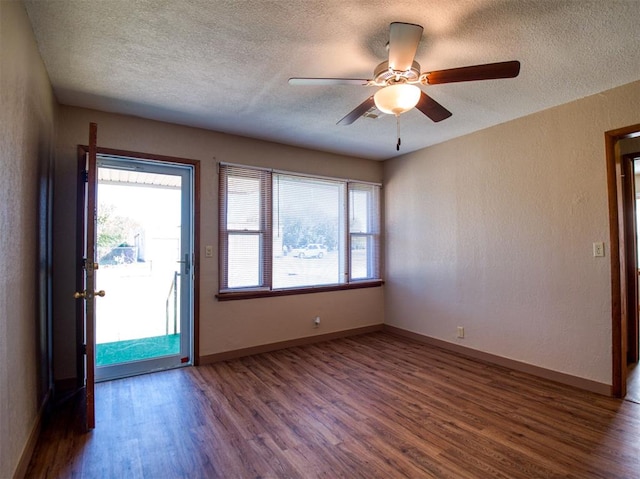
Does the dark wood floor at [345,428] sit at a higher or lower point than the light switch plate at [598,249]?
lower

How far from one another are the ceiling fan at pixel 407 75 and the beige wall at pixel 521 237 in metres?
1.52

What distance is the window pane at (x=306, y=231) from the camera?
13.6 feet

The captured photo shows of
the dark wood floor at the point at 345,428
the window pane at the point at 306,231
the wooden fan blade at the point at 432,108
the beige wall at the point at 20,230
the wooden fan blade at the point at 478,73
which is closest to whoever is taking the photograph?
the beige wall at the point at 20,230

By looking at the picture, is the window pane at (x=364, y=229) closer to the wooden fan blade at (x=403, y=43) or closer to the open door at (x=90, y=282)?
the wooden fan blade at (x=403, y=43)

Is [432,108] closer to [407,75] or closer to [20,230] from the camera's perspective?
[407,75]

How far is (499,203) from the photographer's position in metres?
3.53

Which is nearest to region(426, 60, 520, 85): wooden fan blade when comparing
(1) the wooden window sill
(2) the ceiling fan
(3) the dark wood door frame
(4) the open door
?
(2) the ceiling fan

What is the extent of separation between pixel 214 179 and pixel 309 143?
1241 mm

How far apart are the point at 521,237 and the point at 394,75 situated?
87.5 inches

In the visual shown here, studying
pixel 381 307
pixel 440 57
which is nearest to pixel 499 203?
pixel 440 57

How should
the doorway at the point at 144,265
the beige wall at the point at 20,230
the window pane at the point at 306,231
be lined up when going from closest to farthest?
the beige wall at the point at 20,230
the doorway at the point at 144,265
the window pane at the point at 306,231

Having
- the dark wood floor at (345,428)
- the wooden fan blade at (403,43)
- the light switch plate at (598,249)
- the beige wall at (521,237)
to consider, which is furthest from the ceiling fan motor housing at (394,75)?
the dark wood floor at (345,428)

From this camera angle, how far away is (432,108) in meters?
2.26

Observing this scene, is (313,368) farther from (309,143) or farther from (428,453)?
(309,143)
